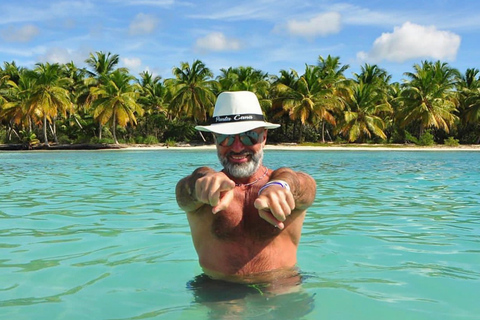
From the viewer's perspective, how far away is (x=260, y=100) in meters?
41.0

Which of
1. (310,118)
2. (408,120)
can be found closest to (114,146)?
(310,118)

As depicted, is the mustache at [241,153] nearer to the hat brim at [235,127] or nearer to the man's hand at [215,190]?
the hat brim at [235,127]

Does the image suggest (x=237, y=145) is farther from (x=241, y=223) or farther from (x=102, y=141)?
(x=102, y=141)

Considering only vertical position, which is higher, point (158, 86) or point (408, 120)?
point (158, 86)

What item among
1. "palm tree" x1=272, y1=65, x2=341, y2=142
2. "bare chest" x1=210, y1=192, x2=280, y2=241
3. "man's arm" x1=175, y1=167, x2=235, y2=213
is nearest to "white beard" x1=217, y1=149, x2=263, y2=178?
"bare chest" x1=210, y1=192, x2=280, y2=241

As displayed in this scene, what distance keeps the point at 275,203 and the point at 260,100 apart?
128 feet

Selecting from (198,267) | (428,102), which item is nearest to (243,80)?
(428,102)

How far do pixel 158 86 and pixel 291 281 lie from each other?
149 feet

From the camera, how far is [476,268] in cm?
471

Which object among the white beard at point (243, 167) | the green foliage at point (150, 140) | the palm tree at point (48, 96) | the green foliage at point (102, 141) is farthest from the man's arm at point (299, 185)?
the green foliage at point (150, 140)

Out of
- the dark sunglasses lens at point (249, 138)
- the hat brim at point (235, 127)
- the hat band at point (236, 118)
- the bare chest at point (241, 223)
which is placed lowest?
the bare chest at point (241, 223)

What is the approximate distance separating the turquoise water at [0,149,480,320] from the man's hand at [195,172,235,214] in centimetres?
102

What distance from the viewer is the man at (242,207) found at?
3.01 m

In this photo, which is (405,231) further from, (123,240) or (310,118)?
(310,118)
